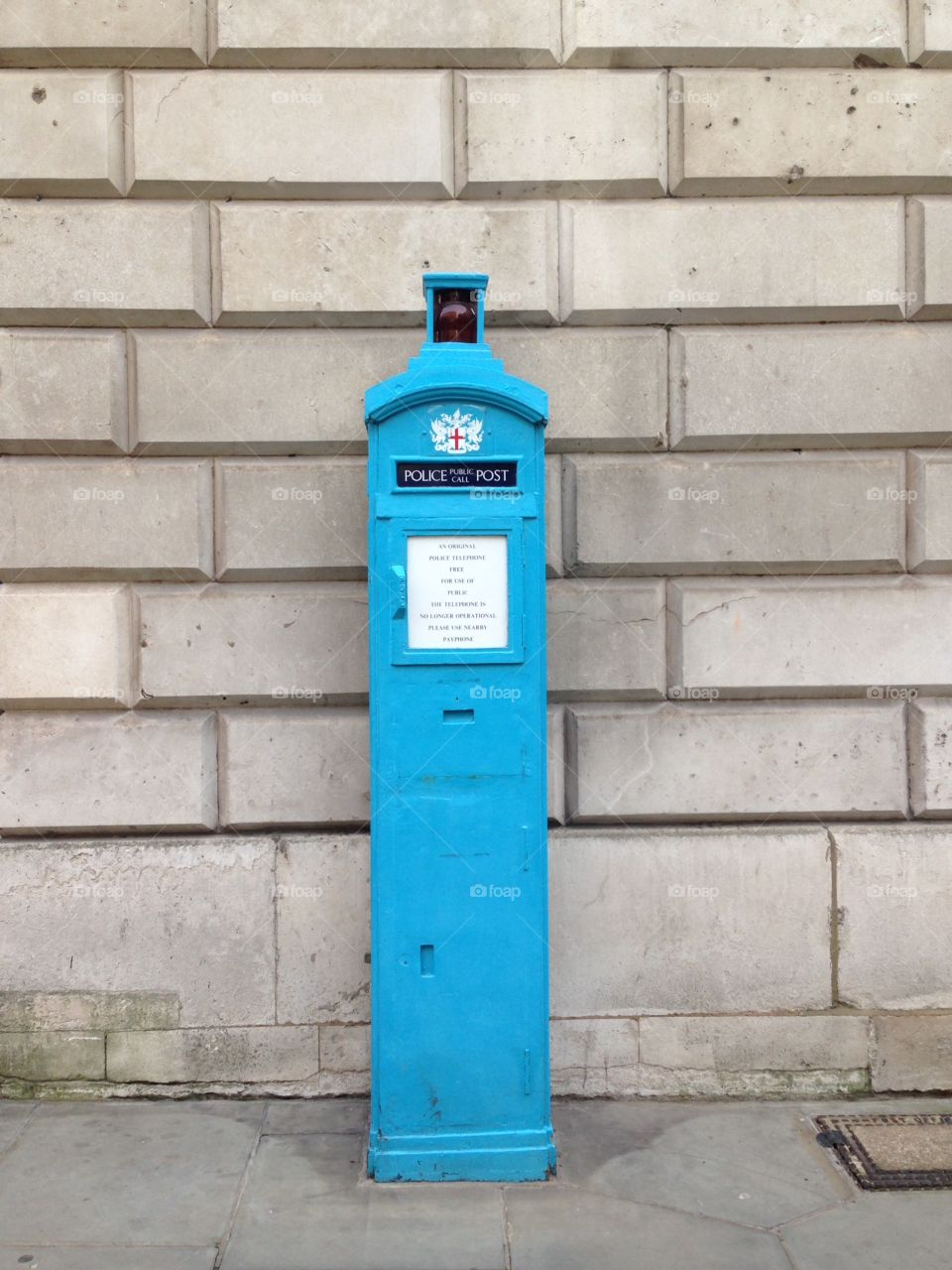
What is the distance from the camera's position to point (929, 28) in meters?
3.98

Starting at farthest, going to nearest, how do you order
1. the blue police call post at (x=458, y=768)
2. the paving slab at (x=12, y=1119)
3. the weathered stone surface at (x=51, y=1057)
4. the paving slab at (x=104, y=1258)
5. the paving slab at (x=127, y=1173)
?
the weathered stone surface at (x=51, y=1057) < the paving slab at (x=12, y=1119) < the blue police call post at (x=458, y=768) < the paving slab at (x=127, y=1173) < the paving slab at (x=104, y=1258)

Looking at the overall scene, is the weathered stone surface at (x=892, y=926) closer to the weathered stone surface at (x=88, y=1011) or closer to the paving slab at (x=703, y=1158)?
the paving slab at (x=703, y=1158)

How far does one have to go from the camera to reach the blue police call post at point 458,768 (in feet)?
10.3

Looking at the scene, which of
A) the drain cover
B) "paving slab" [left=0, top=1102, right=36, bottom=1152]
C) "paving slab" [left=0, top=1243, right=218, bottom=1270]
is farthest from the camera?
"paving slab" [left=0, top=1102, right=36, bottom=1152]

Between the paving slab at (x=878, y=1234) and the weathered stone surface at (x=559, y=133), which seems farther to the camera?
the weathered stone surface at (x=559, y=133)

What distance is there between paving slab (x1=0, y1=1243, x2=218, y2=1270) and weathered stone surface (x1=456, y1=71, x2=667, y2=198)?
3.52 m

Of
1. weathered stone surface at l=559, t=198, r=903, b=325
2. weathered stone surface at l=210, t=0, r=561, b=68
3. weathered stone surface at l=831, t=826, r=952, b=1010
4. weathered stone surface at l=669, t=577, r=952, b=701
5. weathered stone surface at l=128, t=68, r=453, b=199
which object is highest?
weathered stone surface at l=210, t=0, r=561, b=68

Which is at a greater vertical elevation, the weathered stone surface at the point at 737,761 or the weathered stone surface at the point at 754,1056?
the weathered stone surface at the point at 737,761

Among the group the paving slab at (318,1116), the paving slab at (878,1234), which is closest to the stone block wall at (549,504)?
the paving slab at (318,1116)

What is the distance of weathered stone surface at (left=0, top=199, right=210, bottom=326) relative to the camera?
3918mm

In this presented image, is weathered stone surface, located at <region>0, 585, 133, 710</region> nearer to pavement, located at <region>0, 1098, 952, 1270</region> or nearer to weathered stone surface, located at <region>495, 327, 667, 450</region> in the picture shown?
pavement, located at <region>0, 1098, 952, 1270</region>

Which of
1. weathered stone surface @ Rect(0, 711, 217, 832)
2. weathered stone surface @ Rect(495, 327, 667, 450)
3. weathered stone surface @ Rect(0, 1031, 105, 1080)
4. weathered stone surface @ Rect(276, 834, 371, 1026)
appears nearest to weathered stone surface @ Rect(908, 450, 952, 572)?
weathered stone surface @ Rect(495, 327, 667, 450)

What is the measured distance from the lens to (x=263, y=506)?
395 centimetres

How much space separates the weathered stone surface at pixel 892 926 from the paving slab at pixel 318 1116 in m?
1.80
